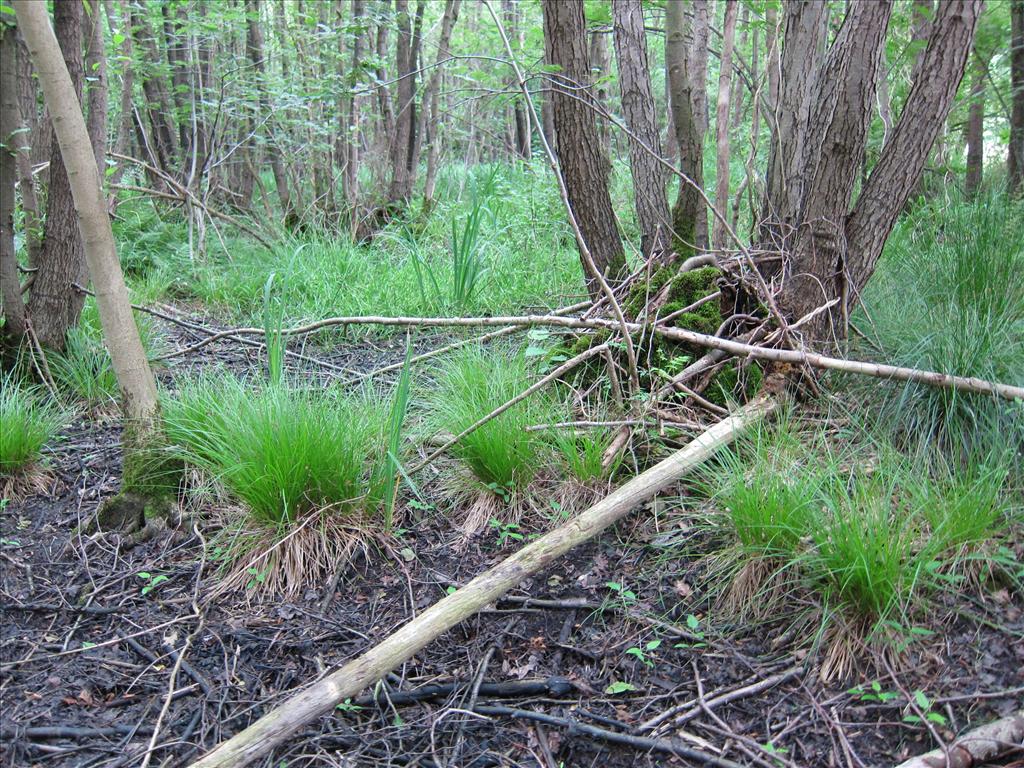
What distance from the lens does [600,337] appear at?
3.62 m

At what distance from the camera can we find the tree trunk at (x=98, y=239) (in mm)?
2523

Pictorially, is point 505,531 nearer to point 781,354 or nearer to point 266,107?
point 781,354

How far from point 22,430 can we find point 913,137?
3950mm

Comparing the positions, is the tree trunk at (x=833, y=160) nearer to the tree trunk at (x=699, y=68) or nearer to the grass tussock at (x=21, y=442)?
the tree trunk at (x=699, y=68)

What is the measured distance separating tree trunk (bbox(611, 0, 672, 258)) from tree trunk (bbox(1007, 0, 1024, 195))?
325 centimetres

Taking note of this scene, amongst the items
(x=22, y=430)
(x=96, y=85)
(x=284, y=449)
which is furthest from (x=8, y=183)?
(x=284, y=449)

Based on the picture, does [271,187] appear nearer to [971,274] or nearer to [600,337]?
[600,337]

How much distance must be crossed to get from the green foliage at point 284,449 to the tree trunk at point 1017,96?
18.0 feet

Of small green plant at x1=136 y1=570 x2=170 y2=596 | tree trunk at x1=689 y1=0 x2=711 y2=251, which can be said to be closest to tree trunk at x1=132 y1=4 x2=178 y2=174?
tree trunk at x1=689 y1=0 x2=711 y2=251

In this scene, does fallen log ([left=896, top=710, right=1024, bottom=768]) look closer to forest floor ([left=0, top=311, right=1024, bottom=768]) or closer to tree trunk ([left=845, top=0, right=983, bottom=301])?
forest floor ([left=0, top=311, right=1024, bottom=768])

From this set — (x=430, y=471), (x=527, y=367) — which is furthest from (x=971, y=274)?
(x=430, y=471)

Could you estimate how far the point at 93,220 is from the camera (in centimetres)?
272

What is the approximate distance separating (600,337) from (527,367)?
0.40 m

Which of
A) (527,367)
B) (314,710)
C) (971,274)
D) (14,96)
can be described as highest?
(14,96)
